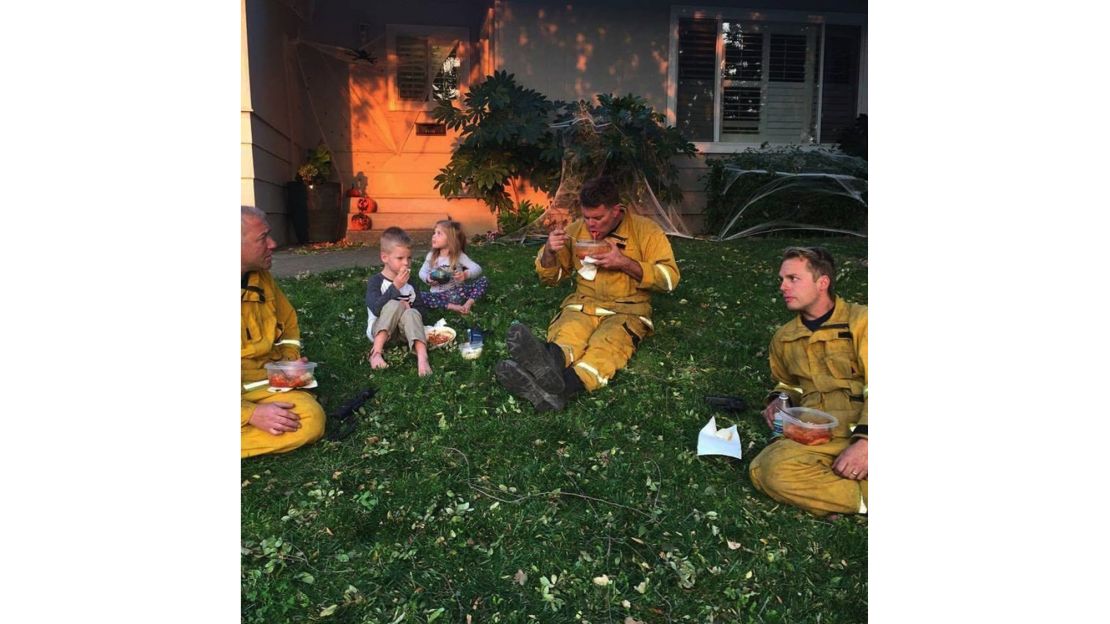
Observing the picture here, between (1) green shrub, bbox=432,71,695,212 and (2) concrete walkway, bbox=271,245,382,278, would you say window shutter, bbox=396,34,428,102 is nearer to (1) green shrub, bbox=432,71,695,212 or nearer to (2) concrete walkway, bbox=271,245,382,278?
(1) green shrub, bbox=432,71,695,212

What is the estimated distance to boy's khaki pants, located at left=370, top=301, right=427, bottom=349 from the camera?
4250 millimetres

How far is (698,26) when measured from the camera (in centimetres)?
1061

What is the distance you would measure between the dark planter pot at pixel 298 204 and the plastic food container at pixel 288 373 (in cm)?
761

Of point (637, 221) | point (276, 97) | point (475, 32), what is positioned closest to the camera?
point (637, 221)

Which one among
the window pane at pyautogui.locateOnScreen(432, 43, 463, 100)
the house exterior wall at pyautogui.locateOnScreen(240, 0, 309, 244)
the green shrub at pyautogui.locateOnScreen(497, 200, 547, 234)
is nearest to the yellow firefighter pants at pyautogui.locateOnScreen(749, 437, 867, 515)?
the house exterior wall at pyautogui.locateOnScreen(240, 0, 309, 244)

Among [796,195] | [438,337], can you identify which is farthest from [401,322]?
[796,195]

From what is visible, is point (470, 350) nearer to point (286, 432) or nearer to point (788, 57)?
point (286, 432)

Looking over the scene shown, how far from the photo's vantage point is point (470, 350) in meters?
4.39

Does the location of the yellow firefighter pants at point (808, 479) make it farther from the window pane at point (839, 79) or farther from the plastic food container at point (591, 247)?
the window pane at point (839, 79)

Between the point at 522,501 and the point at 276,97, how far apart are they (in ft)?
26.2

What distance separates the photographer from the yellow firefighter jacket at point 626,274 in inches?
167

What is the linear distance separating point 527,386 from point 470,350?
918mm

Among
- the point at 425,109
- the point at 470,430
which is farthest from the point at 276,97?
the point at 470,430

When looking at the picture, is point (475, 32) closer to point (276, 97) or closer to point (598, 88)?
point (598, 88)
